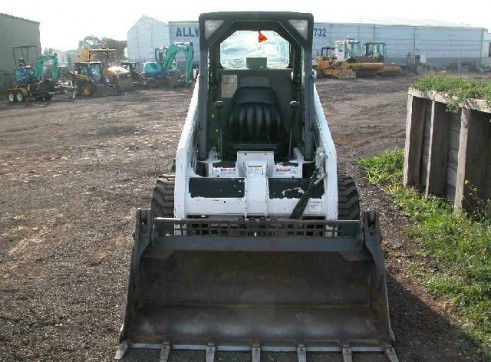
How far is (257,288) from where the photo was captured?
4531 millimetres

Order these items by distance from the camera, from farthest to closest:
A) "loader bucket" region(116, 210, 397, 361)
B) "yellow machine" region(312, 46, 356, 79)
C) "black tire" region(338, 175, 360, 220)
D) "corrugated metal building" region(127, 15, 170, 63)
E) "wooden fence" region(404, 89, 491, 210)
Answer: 1. "corrugated metal building" region(127, 15, 170, 63)
2. "yellow machine" region(312, 46, 356, 79)
3. "wooden fence" region(404, 89, 491, 210)
4. "black tire" region(338, 175, 360, 220)
5. "loader bucket" region(116, 210, 397, 361)

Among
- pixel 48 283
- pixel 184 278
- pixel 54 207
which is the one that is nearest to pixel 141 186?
pixel 54 207

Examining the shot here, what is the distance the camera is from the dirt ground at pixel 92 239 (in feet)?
14.2

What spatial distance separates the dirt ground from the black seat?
71.9 inches

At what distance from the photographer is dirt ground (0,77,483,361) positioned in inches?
170

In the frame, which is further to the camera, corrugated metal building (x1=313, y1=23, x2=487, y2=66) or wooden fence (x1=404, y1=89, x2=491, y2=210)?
corrugated metal building (x1=313, y1=23, x2=487, y2=66)

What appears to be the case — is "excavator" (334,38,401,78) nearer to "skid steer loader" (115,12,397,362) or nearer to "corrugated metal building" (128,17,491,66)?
"corrugated metal building" (128,17,491,66)

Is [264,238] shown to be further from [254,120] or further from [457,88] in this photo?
[457,88]

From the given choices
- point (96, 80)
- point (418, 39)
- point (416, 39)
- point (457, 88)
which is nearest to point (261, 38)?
point (457, 88)

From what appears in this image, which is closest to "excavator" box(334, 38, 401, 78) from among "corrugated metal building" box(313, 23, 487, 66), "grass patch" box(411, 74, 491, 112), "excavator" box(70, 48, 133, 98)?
"corrugated metal building" box(313, 23, 487, 66)

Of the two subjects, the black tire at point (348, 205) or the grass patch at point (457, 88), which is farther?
the grass patch at point (457, 88)

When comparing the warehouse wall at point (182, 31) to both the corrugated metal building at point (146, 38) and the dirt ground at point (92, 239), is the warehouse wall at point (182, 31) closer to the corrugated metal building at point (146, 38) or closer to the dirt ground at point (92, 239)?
the corrugated metal building at point (146, 38)

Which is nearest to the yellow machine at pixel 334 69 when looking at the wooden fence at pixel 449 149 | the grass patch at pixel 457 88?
the wooden fence at pixel 449 149

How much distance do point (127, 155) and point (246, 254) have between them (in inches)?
341
